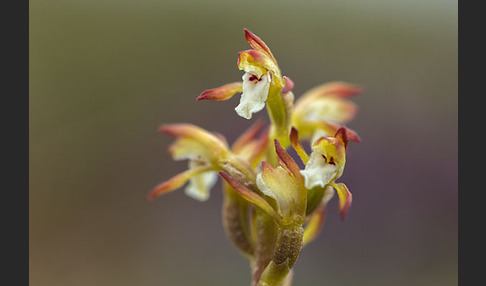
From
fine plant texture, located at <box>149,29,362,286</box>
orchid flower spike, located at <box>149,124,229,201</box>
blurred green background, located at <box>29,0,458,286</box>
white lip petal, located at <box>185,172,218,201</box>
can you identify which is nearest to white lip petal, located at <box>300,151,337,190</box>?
fine plant texture, located at <box>149,29,362,286</box>

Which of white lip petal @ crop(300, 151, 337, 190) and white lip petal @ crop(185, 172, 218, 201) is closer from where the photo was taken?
white lip petal @ crop(300, 151, 337, 190)

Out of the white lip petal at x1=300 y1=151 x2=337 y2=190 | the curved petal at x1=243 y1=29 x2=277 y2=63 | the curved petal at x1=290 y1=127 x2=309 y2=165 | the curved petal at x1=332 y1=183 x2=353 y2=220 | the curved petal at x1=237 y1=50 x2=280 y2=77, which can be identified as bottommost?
the curved petal at x1=332 y1=183 x2=353 y2=220

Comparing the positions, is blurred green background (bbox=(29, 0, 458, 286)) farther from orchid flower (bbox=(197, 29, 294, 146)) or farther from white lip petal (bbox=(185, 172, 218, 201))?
orchid flower (bbox=(197, 29, 294, 146))

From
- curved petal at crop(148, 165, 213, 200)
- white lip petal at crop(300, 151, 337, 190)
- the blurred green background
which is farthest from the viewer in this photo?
the blurred green background

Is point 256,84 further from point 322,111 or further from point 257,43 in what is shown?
point 322,111

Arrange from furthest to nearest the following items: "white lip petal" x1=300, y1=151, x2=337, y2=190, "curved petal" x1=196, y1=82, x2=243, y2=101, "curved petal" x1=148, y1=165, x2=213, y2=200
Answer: "curved petal" x1=148, y1=165, x2=213, y2=200 < "curved petal" x1=196, y1=82, x2=243, y2=101 < "white lip petal" x1=300, y1=151, x2=337, y2=190

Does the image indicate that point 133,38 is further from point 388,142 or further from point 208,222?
point 388,142

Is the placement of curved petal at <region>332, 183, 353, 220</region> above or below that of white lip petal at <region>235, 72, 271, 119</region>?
below

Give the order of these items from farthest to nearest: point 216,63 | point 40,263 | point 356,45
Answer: point 356,45
point 216,63
point 40,263

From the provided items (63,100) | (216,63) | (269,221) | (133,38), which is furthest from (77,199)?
(269,221)
